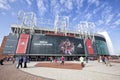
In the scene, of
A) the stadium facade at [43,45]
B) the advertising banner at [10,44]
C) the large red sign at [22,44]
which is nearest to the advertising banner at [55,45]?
the stadium facade at [43,45]

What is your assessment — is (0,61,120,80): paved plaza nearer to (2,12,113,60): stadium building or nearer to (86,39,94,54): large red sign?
(2,12,113,60): stadium building

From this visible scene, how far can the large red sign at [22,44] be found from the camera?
45628 mm

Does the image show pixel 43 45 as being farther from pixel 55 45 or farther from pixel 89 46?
pixel 89 46

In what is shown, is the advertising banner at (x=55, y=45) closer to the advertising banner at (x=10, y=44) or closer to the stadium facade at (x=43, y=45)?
the stadium facade at (x=43, y=45)

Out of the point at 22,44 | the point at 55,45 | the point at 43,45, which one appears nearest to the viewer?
the point at 22,44

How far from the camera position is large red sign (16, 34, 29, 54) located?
45628 mm

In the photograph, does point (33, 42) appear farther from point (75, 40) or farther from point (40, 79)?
point (40, 79)

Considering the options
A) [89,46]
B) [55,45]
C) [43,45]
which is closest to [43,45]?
[43,45]

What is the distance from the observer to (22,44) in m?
47.7

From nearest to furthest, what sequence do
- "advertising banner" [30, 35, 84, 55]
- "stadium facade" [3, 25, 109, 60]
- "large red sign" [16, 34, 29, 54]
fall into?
"large red sign" [16, 34, 29, 54]
"stadium facade" [3, 25, 109, 60]
"advertising banner" [30, 35, 84, 55]

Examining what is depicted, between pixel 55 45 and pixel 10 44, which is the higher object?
pixel 55 45

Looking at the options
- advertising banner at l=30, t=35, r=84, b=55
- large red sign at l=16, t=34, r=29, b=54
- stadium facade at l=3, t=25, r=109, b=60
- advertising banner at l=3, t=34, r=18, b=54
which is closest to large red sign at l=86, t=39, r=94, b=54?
stadium facade at l=3, t=25, r=109, b=60

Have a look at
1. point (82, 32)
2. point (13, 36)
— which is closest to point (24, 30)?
point (13, 36)

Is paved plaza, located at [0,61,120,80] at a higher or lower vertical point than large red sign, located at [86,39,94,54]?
lower
